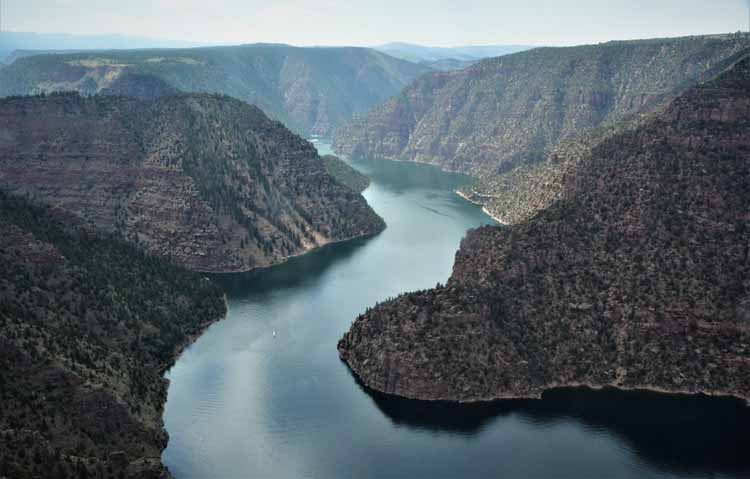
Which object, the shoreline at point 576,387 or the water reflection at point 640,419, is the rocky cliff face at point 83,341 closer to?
the water reflection at point 640,419

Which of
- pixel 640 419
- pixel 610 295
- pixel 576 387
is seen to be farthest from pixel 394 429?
pixel 610 295

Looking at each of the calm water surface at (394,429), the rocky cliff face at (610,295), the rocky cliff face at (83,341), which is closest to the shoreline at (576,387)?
the rocky cliff face at (610,295)

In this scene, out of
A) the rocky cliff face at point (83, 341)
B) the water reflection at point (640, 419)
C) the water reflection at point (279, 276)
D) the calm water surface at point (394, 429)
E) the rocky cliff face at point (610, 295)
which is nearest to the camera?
the rocky cliff face at point (83, 341)

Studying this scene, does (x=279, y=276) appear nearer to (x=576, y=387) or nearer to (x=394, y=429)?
(x=394, y=429)

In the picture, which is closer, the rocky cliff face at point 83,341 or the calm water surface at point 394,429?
the rocky cliff face at point 83,341

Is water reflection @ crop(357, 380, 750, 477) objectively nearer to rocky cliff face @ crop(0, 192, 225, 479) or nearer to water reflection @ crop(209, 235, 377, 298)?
rocky cliff face @ crop(0, 192, 225, 479)

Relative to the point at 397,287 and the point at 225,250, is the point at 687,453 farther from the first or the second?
the point at 225,250
